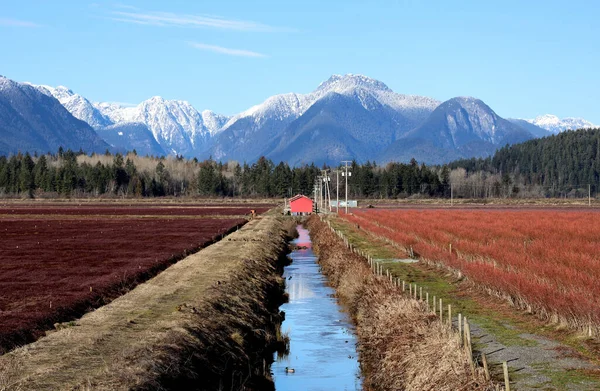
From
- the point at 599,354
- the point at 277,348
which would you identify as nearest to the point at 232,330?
the point at 277,348

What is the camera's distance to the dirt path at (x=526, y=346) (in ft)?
50.7

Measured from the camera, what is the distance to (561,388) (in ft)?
48.5

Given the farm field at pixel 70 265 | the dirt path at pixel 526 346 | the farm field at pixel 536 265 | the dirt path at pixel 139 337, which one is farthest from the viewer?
the farm field at pixel 70 265

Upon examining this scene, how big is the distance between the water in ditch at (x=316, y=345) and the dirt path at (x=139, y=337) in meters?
1.58

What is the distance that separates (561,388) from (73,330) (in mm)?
12619

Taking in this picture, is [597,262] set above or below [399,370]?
above

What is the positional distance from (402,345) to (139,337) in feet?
22.1

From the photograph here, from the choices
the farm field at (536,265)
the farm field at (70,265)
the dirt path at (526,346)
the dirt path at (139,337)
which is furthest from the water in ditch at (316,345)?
the farm field at (70,265)

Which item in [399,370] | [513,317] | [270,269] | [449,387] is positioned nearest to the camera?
[449,387]

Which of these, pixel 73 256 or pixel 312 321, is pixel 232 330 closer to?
pixel 312 321

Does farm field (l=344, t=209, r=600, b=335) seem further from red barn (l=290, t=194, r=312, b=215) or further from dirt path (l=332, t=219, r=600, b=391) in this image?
red barn (l=290, t=194, r=312, b=215)

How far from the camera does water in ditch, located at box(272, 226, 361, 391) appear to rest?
21.4 metres

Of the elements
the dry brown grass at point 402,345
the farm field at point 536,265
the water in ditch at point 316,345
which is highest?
the farm field at point 536,265

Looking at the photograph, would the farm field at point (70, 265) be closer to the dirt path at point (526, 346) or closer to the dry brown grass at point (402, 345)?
the dry brown grass at point (402, 345)
